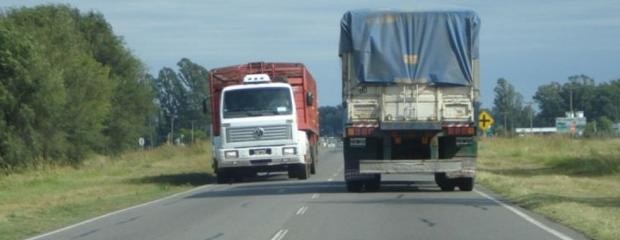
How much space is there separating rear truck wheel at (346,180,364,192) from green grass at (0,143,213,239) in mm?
5489

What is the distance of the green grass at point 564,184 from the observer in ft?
67.7

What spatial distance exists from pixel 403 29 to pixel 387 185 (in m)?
7.15

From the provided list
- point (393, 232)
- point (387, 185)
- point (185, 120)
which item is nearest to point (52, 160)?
point (387, 185)

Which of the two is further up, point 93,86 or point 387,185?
point 93,86

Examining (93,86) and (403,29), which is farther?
(93,86)

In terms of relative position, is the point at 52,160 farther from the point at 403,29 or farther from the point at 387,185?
the point at 403,29

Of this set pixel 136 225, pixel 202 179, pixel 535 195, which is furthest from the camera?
pixel 202 179

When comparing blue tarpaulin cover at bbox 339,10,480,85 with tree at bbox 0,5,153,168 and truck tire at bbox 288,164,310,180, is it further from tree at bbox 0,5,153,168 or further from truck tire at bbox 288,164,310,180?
tree at bbox 0,5,153,168

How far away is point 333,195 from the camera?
94.6ft

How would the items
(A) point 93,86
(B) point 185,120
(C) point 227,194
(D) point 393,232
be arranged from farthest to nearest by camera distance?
(B) point 185,120, (A) point 93,86, (C) point 227,194, (D) point 393,232

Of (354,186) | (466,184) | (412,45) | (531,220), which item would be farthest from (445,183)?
(531,220)

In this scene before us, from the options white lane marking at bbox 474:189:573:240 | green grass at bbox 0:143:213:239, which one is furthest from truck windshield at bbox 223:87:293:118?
white lane marking at bbox 474:189:573:240

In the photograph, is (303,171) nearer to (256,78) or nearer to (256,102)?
(256,102)

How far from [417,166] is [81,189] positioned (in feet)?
45.9
